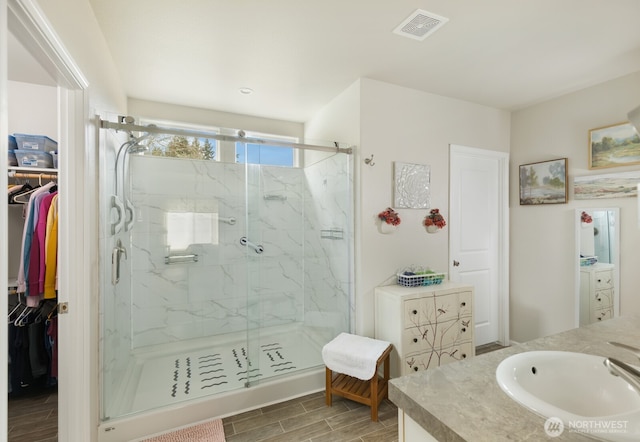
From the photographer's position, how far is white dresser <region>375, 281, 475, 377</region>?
2.35 m

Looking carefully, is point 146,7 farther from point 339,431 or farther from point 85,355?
point 339,431

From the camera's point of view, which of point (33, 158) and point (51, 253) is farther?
point (33, 158)

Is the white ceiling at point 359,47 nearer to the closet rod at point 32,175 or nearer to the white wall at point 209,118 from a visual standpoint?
the white wall at point 209,118

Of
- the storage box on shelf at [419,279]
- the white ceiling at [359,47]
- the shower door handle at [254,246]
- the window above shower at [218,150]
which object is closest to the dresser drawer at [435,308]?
the storage box on shelf at [419,279]

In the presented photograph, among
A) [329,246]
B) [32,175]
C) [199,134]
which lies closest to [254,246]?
[329,246]

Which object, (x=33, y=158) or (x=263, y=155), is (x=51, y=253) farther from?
(x=263, y=155)

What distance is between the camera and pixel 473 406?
827 millimetres

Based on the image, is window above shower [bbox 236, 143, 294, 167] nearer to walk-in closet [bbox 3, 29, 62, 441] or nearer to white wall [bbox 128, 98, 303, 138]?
white wall [bbox 128, 98, 303, 138]

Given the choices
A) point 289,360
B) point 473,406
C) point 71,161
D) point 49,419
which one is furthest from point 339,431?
point 71,161

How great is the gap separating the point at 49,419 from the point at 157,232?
156 cm

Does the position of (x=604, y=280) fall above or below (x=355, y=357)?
above

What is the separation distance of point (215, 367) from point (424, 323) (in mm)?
1856

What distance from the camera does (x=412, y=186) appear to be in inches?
111
